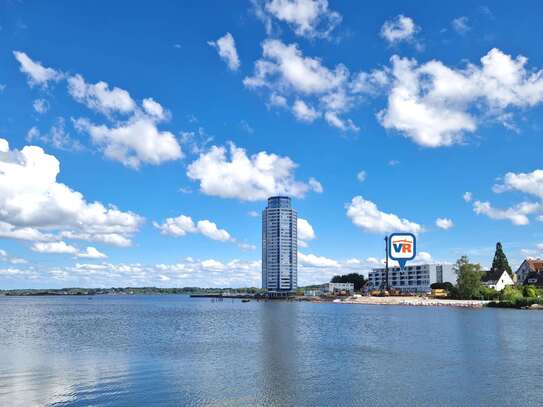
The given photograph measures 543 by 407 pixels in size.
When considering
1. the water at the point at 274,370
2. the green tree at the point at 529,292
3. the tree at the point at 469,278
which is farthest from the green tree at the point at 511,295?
the water at the point at 274,370

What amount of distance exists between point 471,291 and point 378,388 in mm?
159169

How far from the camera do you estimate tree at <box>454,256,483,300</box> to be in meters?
182

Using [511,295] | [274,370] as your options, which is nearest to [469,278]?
[511,295]

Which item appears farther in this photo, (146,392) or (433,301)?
(433,301)

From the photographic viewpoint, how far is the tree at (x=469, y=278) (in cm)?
18200

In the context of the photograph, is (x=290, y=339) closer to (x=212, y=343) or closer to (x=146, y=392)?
(x=212, y=343)

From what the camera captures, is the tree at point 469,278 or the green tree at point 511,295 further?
the tree at point 469,278

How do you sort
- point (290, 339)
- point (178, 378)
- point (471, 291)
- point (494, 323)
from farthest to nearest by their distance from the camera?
point (471, 291) < point (494, 323) < point (290, 339) < point (178, 378)

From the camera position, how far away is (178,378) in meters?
41.2

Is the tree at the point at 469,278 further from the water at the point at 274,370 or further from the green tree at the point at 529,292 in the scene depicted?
the water at the point at 274,370

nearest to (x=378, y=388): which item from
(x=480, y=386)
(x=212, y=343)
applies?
(x=480, y=386)

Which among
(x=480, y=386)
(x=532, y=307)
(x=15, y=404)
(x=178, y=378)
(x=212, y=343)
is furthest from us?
(x=532, y=307)

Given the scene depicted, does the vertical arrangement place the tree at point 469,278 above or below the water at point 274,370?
above

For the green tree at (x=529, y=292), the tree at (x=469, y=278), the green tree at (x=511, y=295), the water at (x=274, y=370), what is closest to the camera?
the water at (x=274, y=370)
